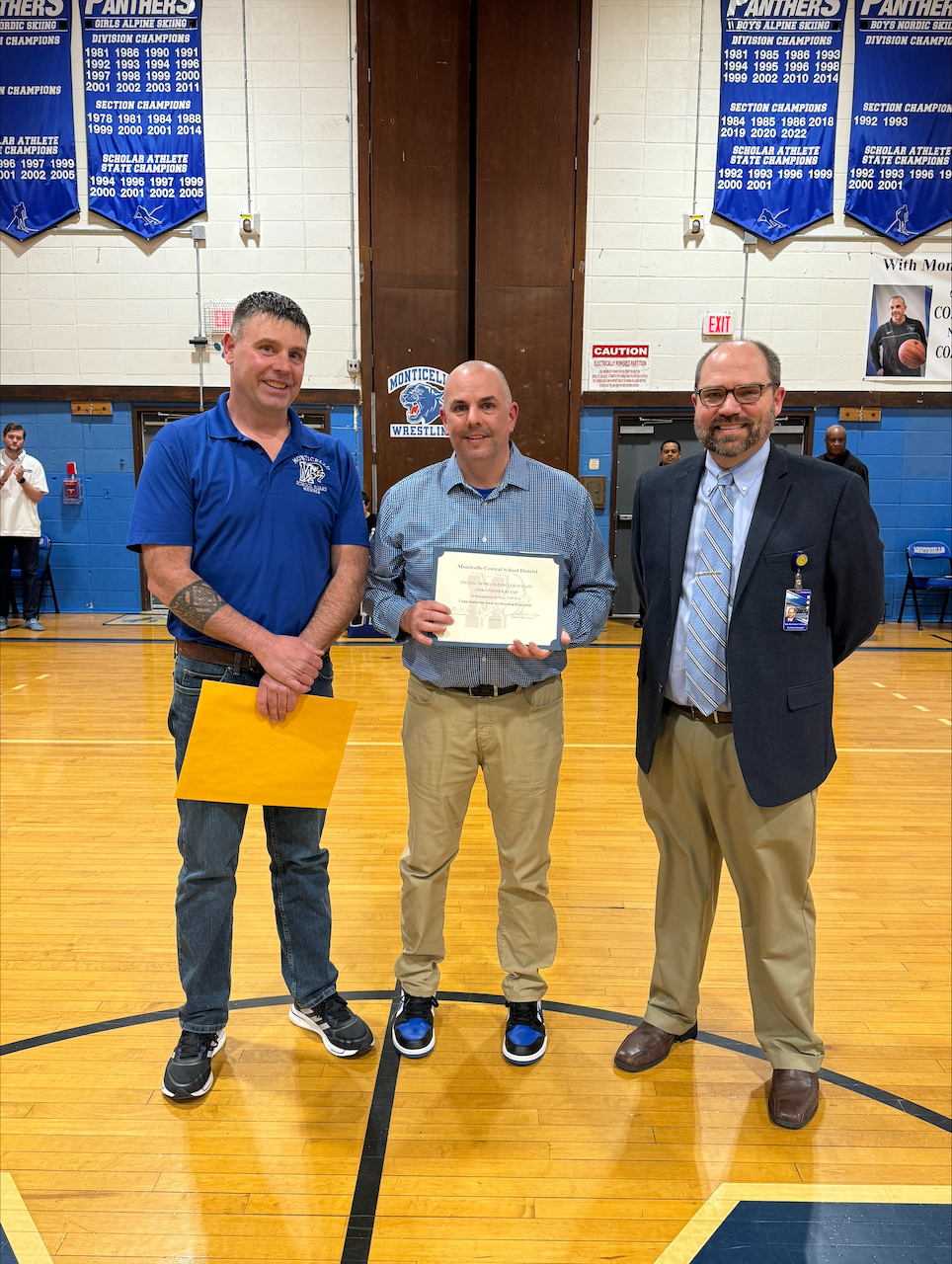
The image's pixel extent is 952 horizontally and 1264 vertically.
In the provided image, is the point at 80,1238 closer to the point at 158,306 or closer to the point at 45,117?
the point at 158,306

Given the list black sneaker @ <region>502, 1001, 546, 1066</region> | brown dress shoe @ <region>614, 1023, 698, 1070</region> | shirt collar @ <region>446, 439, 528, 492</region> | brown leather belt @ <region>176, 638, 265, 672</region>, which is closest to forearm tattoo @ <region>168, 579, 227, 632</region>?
brown leather belt @ <region>176, 638, 265, 672</region>

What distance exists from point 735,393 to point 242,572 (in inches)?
46.5

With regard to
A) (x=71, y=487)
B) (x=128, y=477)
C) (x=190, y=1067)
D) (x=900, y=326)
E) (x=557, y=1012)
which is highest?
(x=900, y=326)

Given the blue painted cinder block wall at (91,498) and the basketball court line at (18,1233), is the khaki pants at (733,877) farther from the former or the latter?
the blue painted cinder block wall at (91,498)

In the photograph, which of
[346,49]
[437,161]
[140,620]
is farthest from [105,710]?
[346,49]

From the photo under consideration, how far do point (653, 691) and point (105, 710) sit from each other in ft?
14.9

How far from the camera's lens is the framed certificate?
7.08 feet

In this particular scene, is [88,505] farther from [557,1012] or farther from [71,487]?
[557,1012]

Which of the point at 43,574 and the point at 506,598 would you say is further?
the point at 43,574

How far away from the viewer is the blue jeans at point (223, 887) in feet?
7.07

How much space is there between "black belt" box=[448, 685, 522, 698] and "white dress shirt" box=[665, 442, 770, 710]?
1.27 feet

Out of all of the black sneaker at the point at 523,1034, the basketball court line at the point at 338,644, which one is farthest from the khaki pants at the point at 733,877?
the basketball court line at the point at 338,644

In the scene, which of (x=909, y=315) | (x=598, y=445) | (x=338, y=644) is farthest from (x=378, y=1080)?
(x=909, y=315)

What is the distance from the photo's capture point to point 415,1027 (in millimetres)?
2398
